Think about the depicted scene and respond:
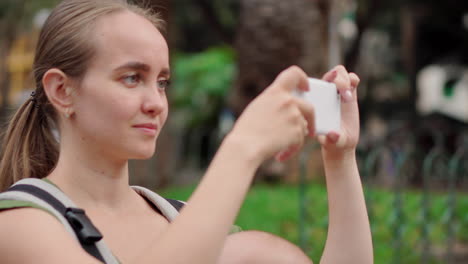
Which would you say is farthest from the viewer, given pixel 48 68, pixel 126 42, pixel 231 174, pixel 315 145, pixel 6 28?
pixel 6 28

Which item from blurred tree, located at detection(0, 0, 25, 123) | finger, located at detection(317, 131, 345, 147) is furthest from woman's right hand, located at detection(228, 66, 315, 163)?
blurred tree, located at detection(0, 0, 25, 123)

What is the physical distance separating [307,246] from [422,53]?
1077 cm

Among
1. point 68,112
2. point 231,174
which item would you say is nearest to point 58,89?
point 68,112

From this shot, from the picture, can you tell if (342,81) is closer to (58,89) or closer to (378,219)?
(58,89)

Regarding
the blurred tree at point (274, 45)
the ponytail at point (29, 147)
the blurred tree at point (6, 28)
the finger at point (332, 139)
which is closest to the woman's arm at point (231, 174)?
the finger at point (332, 139)

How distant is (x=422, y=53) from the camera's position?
50.0ft

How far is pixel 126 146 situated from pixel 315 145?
4626 millimetres

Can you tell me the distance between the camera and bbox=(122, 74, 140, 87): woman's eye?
1.52 m

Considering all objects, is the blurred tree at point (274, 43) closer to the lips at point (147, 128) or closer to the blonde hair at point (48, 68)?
the blonde hair at point (48, 68)

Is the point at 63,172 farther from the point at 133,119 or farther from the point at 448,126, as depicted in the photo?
the point at 448,126

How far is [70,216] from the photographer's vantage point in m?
1.46

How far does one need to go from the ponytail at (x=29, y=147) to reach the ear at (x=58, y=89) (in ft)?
0.52

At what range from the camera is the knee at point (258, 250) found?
142cm

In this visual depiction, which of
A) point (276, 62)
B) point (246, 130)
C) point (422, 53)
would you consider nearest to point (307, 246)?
point (276, 62)
